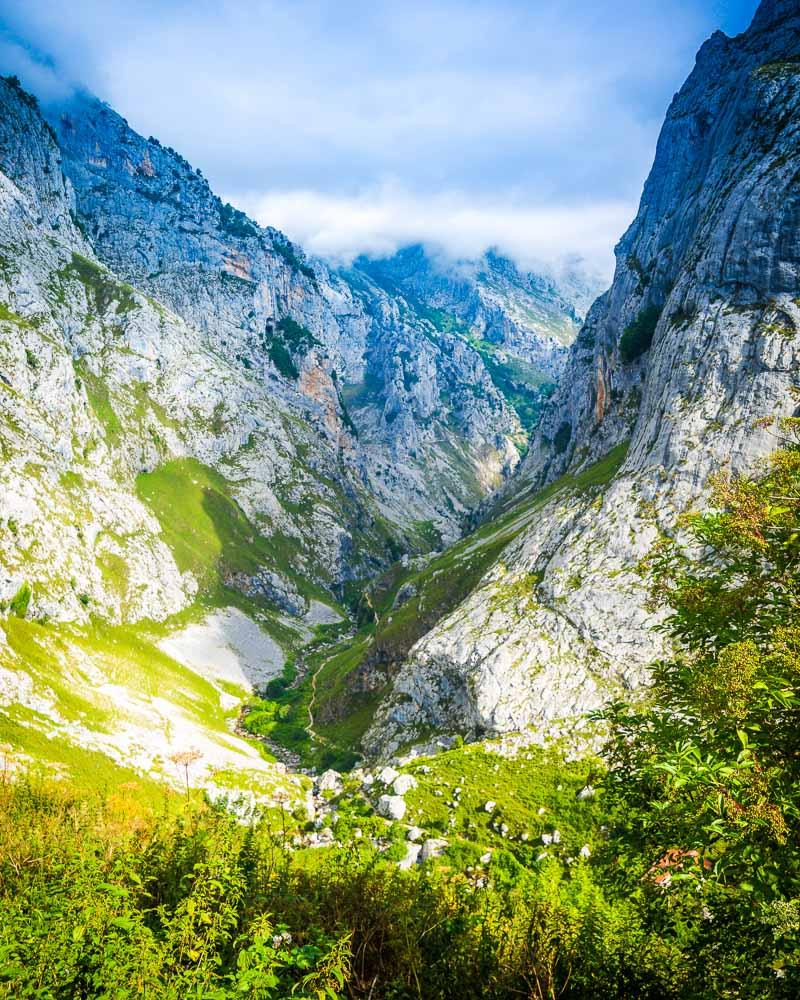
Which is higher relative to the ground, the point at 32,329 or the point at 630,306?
the point at 630,306

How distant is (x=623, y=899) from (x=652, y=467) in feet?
203

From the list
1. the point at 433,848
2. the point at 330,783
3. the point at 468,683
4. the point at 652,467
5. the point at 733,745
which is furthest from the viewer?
the point at 652,467

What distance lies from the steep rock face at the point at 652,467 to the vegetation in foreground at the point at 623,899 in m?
41.6

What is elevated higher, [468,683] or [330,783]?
[468,683]

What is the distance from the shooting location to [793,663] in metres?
7.76

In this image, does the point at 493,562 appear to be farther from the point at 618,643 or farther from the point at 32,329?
the point at 32,329

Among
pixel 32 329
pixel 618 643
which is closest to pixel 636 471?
pixel 618 643

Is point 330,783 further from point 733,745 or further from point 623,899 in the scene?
point 733,745

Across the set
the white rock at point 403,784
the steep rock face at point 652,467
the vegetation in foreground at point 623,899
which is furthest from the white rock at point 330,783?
the vegetation in foreground at point 623,899

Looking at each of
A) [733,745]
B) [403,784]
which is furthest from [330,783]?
[733,745]

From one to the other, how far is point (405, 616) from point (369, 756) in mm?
26823

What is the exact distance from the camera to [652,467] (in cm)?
6394

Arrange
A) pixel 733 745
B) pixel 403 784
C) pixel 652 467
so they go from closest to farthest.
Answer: pixel 733 745 < pixel 403 784 < pixel 652 467

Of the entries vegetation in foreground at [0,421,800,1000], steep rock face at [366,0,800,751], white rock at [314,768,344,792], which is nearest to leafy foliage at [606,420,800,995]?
vegetation in foreground at [0,421,800,1000]
